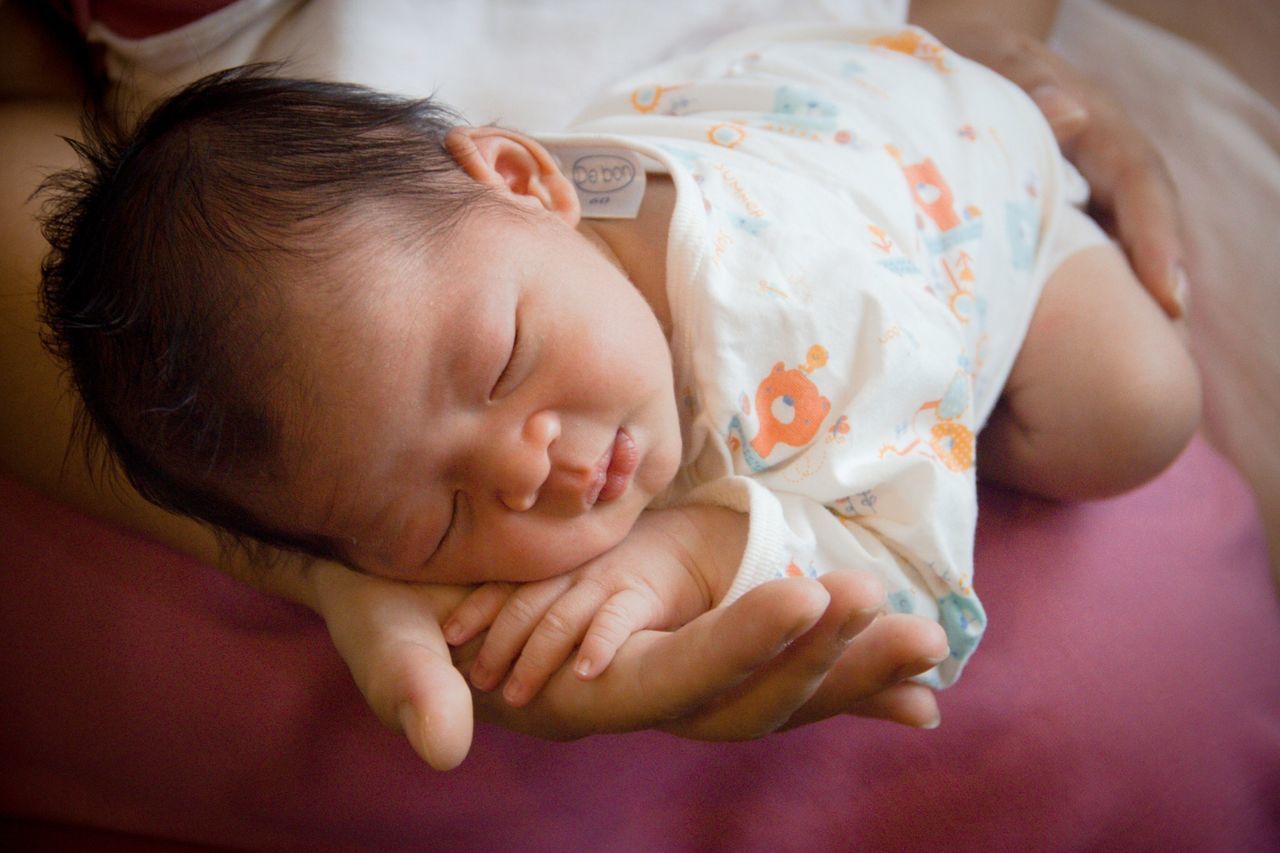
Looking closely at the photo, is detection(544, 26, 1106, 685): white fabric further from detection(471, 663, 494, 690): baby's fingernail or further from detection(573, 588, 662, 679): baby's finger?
detection(471, 663, 494, 690): baby's fingernail

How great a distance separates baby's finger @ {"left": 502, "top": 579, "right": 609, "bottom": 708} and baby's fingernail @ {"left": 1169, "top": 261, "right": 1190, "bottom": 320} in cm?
89

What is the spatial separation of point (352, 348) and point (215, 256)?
0.43ft

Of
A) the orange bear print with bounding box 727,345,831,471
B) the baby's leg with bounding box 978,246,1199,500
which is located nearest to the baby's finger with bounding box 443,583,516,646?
the orange bear print with bounding box 727,345,831,471

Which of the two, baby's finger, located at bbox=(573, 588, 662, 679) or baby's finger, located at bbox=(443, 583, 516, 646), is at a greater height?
baby's finger, located at bbox=(573, 588, 662, 679)

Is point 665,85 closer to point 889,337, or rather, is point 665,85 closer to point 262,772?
point 889,337

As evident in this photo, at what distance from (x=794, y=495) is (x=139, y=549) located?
695mm

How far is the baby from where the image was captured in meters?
0.70

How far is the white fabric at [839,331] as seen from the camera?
0.85m

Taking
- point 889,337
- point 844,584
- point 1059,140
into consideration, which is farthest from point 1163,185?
point 844,584

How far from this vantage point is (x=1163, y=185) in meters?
1.29

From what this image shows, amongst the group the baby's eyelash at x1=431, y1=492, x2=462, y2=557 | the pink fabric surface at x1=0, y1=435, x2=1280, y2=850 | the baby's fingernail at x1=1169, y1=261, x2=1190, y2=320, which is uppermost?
the baby's fingernail at x1=1169, y1=261, x2=1190, y2=320

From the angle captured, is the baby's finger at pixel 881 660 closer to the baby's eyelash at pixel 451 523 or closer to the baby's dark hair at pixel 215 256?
the baby's eyelash at pixel 451 523

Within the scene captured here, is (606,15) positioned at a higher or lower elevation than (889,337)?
higher

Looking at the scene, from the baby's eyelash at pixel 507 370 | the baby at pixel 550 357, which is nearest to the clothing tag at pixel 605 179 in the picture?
the baby at pixel 550 357
